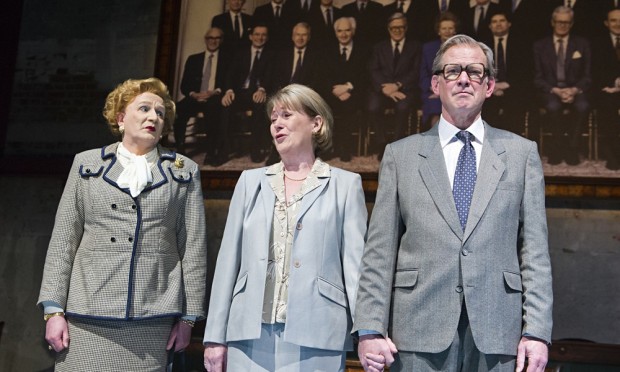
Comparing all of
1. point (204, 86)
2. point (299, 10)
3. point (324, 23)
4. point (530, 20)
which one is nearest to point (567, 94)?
point (530, 20)

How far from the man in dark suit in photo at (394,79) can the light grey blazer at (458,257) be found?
3252mm

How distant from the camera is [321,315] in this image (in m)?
2.82

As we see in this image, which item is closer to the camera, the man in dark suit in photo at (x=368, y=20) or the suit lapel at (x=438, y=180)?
the suit lapel at (x=438, y=180)

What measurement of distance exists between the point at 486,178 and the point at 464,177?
3.1 inches

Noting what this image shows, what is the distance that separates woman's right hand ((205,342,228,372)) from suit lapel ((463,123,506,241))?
1013mm

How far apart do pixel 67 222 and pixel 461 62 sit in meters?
1.70

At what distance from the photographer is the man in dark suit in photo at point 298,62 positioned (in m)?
6.26

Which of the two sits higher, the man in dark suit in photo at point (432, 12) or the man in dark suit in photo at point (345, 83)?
the man in dark suit in photo at point (432, 12)

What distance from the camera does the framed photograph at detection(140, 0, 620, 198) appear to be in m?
5.55

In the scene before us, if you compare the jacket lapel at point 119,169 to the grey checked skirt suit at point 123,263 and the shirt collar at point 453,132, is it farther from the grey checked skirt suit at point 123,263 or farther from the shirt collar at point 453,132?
the shirt collar at point 453,132

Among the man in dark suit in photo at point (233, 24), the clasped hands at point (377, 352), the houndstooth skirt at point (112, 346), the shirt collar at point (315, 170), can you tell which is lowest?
the houndstooth skirt at point (112, 346)

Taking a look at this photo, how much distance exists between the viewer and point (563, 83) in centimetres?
572

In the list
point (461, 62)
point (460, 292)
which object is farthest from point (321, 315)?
point (461, 62)

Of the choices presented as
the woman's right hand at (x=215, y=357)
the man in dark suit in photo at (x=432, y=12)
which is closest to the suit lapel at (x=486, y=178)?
the woman's right hand at (x=215, y=357)
